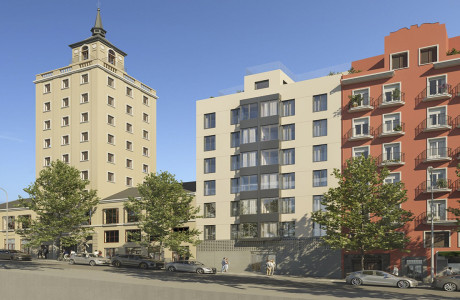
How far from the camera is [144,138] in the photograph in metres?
87.2

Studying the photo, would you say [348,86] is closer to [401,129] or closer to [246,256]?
[401,129]

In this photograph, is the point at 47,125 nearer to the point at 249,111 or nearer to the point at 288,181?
the point at 249,111

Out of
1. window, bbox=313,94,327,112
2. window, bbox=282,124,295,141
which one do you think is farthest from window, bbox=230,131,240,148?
window, bbox=313,94,327,112

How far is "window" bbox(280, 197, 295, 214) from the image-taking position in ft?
196

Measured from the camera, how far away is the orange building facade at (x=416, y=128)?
168ft

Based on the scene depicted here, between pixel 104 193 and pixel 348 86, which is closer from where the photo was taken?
pixel 348 86

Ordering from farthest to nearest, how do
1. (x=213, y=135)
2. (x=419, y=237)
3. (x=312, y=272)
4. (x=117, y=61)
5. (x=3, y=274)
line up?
1. (x=117, y=61)
2. (x=213, y=135)
3. (x=312, y=272)
4. (x=419, y=237)
5. (x=3, y=274)

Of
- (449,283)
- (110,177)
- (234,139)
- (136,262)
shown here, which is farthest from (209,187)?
(449,283)

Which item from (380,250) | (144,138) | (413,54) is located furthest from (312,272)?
(144,138)

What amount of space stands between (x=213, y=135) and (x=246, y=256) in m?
16.8

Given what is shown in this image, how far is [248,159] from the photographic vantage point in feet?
206

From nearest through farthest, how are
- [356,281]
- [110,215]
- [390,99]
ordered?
1. [356,281]
2. [390,99]
3. [110,215]

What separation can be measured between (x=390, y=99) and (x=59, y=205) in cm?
4606

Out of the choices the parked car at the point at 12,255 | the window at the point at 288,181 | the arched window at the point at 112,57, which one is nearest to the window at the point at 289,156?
the window at the point at 288,181
